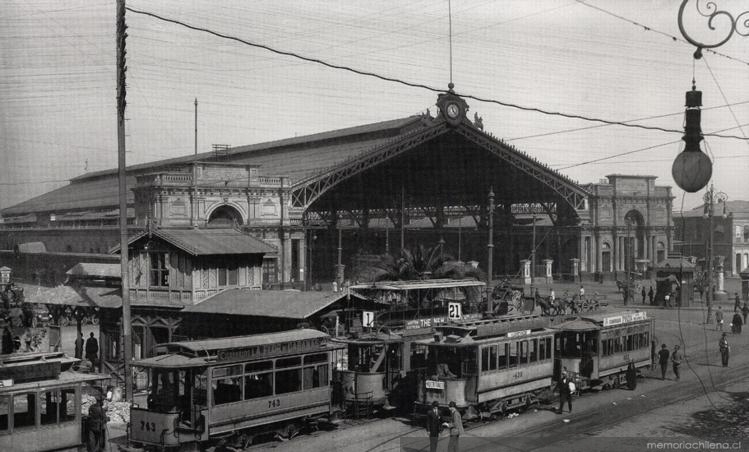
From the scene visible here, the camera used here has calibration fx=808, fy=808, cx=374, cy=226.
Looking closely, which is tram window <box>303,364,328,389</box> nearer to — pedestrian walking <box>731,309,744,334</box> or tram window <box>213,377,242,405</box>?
tram window <box>213,377,242,405</box>

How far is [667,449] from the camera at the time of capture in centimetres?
1703

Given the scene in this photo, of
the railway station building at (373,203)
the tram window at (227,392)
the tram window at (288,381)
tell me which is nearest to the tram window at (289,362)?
the tram window at (288,381)

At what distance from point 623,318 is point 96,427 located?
16.2 meters

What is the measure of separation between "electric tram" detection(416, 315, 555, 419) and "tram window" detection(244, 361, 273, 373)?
4.09 m

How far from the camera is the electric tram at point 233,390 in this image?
1608 cm

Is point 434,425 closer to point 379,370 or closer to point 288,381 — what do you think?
point 288,381

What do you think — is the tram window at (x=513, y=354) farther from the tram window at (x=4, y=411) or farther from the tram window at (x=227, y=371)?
the tram window at (x=4, y=411)

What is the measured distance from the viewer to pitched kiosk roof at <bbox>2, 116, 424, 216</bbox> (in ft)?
208

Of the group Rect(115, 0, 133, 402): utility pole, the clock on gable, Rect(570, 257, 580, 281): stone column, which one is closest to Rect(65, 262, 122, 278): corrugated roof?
Rect(115, 0, 133, 402): utility pole

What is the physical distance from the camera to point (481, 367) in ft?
64.3

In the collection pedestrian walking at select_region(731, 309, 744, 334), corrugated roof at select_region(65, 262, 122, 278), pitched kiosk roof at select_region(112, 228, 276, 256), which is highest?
pitched kiosk roof at select_region(112, 228, 276, 256)

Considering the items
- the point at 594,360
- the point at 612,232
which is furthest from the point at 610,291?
the point at 594,360

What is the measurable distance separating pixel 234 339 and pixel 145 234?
10623 mm

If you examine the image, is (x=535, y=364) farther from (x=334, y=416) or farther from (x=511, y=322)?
(x=334, y=416)
